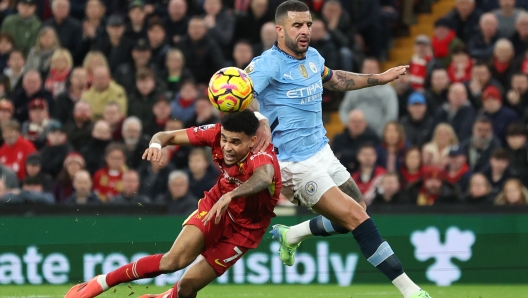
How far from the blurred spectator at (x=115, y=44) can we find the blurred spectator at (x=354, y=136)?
384cm

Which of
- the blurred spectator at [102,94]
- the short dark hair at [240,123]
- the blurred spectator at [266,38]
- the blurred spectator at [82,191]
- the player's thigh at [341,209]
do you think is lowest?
the blurred spectator at [82,191]

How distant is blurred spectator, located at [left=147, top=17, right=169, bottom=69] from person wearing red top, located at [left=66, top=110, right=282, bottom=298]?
7.76 meters

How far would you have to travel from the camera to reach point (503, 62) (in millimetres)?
14992

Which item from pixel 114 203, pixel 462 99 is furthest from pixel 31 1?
pixel 462 99

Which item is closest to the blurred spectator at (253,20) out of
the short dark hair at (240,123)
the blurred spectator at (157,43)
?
the blurred spectator at (157,43)

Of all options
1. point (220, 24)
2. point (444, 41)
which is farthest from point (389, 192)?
point (220, 24)

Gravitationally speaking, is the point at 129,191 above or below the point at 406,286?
above

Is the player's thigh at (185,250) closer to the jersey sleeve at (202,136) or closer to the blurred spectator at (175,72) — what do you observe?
the jersey sleeve at (202,136)

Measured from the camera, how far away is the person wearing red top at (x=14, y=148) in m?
14.9

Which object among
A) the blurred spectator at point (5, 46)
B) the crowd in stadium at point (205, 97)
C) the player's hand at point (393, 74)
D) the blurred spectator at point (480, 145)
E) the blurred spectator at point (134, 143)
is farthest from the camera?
the blurred spectator at point (5, 46)

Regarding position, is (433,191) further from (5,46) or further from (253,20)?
(5,46)

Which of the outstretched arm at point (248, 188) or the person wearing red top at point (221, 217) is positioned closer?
the outstretched arm at point (248, 188)

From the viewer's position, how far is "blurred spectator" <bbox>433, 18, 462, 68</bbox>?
15898 mm

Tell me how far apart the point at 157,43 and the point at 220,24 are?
984 mm
